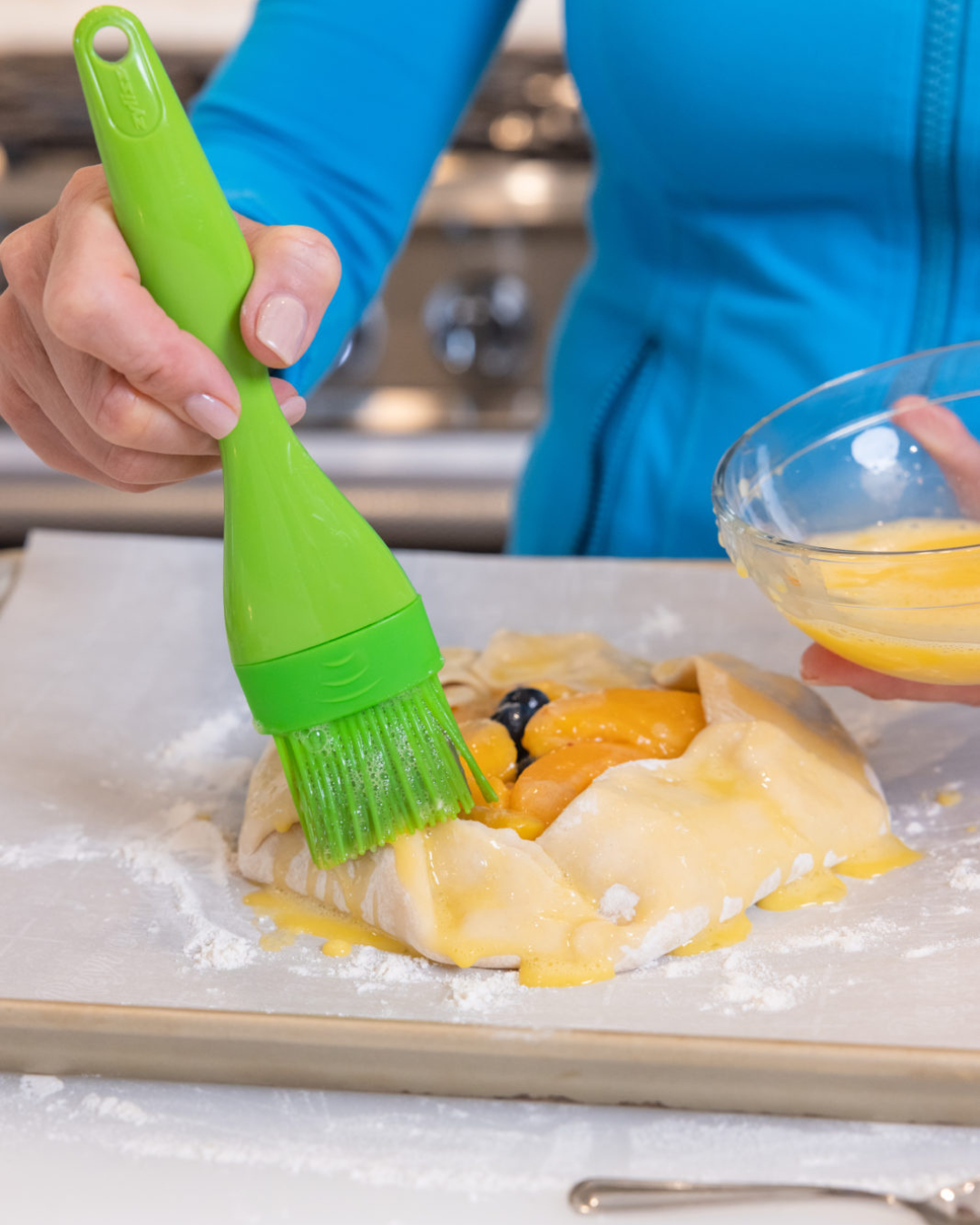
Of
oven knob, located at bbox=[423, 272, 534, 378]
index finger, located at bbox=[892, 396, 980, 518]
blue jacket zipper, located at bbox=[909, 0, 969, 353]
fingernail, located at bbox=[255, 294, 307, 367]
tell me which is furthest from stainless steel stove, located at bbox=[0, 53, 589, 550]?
fingernail, located at bbox=[255, 294, 307, 367]

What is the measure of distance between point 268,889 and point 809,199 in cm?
86

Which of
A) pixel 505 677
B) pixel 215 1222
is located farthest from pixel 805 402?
pixel 215 1222

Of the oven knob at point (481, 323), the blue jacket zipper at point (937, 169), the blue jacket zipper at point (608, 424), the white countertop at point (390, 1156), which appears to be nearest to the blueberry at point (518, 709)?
the white countertop at point (390, 1156)

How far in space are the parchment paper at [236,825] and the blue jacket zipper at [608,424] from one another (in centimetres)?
8

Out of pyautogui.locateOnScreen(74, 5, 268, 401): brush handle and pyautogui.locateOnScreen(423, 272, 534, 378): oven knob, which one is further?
pyautogui.locateOnScreen(423, 272, 534, 378): oven knob

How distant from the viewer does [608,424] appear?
56.0 inches

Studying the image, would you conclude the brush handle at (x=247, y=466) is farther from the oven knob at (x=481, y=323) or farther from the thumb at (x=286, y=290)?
the oven knob at (x=481, y=323)

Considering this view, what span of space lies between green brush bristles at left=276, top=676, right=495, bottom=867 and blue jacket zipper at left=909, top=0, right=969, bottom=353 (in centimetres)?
70

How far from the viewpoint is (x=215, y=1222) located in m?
0.70

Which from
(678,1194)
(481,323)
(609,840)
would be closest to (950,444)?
(609,840)

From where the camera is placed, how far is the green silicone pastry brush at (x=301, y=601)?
787 millimetres

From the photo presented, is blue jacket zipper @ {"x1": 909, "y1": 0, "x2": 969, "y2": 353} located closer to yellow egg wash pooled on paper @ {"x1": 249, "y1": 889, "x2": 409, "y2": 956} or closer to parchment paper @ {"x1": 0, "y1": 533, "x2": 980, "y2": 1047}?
parchment paper @ {"x1": 0, "y1": 533, "x2": 980, "y2": 1047}

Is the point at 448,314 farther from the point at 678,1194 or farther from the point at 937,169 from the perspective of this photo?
the point at 678,1194

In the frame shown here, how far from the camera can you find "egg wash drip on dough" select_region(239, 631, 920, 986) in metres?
0.89
